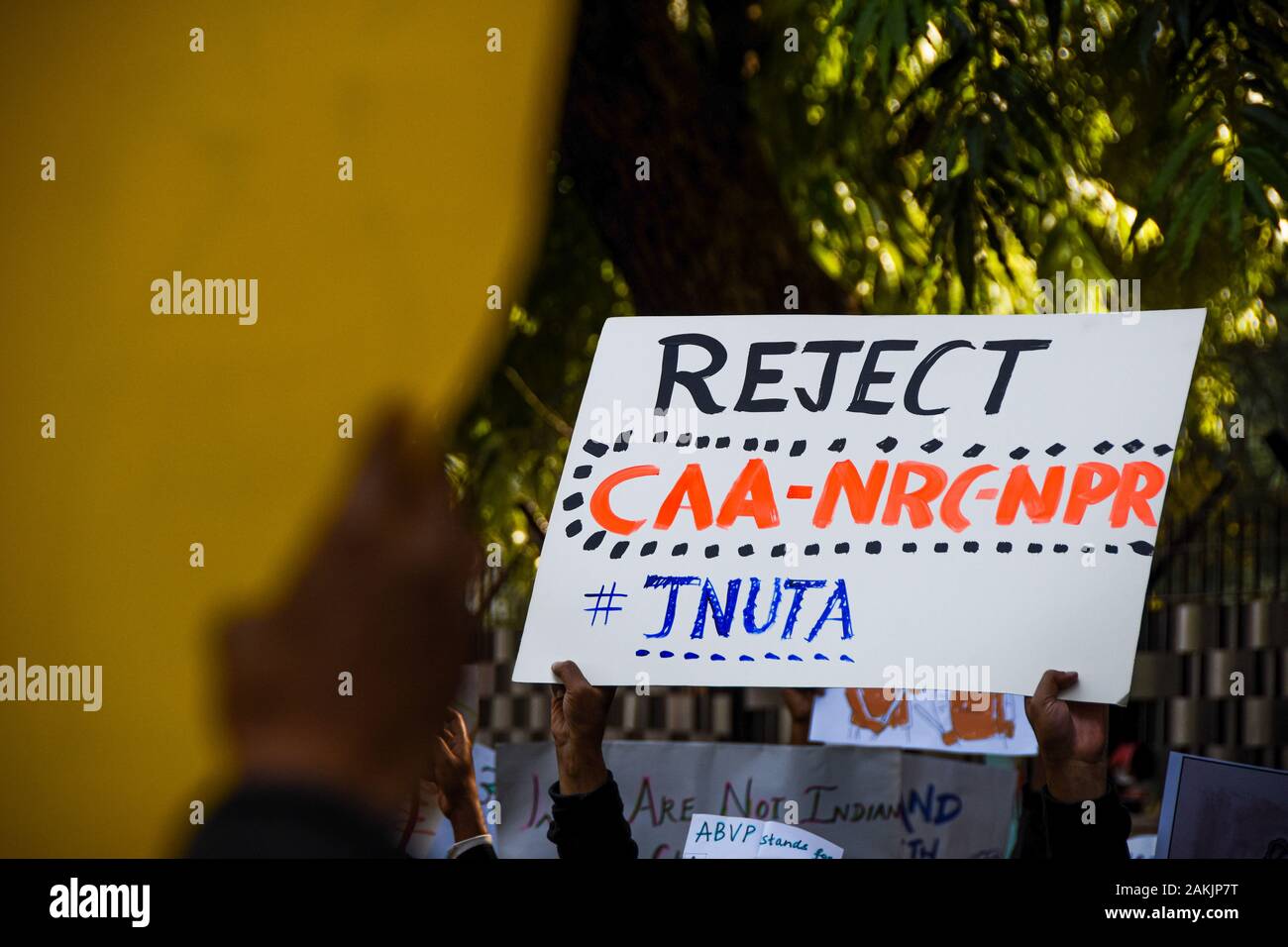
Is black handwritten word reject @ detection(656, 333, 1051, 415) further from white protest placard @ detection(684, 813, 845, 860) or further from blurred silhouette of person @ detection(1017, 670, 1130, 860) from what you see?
white protest placard @ detection(684, 813, 845, 860)

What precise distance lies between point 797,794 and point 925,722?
0.52 meters

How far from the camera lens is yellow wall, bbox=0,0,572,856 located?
67.5 inches

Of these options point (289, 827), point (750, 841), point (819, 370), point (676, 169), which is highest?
point (676, 169)

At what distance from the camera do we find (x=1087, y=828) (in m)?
1.99

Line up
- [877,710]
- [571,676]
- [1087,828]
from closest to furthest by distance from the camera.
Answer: [1087,828] → [571,676] → [877,710]

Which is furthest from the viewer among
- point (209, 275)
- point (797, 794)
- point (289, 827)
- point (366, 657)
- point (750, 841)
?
point (797, 794)

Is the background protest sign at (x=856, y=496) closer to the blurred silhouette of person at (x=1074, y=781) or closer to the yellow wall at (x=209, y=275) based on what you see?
the blurred silhouette of person at (x=1074, y=781)

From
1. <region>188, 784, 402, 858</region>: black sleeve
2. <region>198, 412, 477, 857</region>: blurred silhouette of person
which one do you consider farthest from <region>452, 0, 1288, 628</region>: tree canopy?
<region>188, 784, 402, 858</region>: black sleeve

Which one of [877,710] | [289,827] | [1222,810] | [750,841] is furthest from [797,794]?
[289,827]

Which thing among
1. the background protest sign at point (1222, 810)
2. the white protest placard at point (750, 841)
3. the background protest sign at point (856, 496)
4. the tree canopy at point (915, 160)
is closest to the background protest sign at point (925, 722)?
the white protest placard at point (750, 841)

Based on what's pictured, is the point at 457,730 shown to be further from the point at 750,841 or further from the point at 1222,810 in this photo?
the point at 1222,810

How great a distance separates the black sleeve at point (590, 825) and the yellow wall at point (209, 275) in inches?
23.9

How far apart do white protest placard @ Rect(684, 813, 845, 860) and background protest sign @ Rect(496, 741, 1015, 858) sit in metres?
0.76

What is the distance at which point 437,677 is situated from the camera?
1.57 meters
